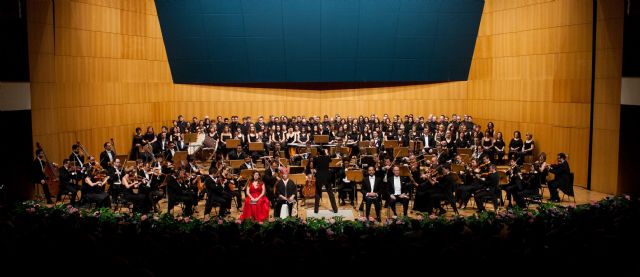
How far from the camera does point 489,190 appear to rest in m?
13.1

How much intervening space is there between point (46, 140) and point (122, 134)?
3.91 meters

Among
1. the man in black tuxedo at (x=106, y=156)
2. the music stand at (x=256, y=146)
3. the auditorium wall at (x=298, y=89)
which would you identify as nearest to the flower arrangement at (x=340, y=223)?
the man in black tuxedo at (x=106, y=156)

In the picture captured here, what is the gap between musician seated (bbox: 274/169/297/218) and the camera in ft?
41.2

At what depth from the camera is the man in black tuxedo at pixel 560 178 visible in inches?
545

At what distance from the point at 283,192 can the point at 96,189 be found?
3.92 metres

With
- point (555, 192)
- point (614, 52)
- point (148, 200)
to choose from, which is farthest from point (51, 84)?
point (614, 52)

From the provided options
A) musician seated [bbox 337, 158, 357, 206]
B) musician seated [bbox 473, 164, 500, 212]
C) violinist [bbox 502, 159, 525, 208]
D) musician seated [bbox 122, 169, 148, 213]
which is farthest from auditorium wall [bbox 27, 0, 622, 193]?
musician seated [bbox 337, 158, 357, 206]

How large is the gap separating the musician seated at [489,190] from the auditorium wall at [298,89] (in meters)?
3.97

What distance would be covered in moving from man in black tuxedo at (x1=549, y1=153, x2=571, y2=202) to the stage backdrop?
8732 millimetres

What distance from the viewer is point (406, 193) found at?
13.2m

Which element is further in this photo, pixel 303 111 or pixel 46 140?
pixel 303 111

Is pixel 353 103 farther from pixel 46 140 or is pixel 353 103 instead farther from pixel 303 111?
pixel 46 140

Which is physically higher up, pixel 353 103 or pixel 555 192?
pixel 353 103

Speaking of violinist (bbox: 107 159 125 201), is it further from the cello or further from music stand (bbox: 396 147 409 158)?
music stand (bbox: 396 147 409 158)
